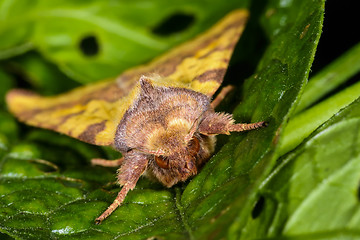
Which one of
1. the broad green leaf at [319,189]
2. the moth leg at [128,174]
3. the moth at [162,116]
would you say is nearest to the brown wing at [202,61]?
the moth at [162,116]

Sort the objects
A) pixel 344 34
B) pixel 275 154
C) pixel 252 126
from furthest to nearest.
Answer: pixel 344 34 → pixel 252 126 → pixel 275 154

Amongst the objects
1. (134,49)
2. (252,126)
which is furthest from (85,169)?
(134,49)

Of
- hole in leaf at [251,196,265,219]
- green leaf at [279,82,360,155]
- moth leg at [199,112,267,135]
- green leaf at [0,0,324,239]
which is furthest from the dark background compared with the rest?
hole in leaf at [251,196,265,219]

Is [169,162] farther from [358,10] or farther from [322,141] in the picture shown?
[358,10]

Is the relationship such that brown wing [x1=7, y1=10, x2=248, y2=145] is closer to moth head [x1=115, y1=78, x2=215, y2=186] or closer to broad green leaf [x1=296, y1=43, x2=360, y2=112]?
moth head [x1=115, y1=78, x2=215, y2=186]

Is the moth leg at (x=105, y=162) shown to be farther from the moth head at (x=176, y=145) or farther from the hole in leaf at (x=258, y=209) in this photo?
the hole in leaf at (x=258, y=209)

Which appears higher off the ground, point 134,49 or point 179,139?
point 134,49

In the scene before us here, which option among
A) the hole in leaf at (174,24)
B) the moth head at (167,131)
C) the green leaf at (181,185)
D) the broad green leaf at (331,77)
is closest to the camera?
the green leaf at (181,185)

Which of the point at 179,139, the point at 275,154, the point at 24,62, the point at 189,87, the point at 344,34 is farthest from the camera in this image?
the point at 24,62
